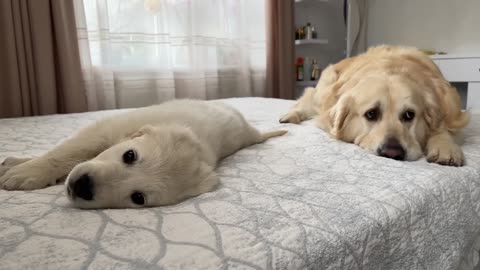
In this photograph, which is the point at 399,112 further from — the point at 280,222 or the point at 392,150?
the point at 280,222

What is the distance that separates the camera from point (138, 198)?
35.0 inches

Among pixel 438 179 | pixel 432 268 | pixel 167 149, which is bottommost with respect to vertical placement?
pixel 432 268

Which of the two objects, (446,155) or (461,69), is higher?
(461,69)

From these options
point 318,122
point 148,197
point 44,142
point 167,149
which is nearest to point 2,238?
point 148,197

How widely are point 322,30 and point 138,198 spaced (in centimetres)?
451

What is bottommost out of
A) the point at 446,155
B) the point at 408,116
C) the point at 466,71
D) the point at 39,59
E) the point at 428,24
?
the point at 446,155

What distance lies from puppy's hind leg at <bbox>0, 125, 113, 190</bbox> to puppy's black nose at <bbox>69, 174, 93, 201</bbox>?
0.58 feet

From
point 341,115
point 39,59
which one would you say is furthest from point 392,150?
point 39,59

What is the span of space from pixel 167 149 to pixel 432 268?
0.70 m

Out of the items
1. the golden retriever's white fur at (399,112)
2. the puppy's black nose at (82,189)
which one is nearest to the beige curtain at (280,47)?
the golden retriever's white fur at (399,112)

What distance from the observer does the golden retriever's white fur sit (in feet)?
4.79

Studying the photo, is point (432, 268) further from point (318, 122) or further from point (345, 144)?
point (318, 122)

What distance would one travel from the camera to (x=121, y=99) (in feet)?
10.7

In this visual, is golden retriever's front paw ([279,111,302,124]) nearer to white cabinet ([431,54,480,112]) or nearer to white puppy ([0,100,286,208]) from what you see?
white puppy ([0,100,286,208])
